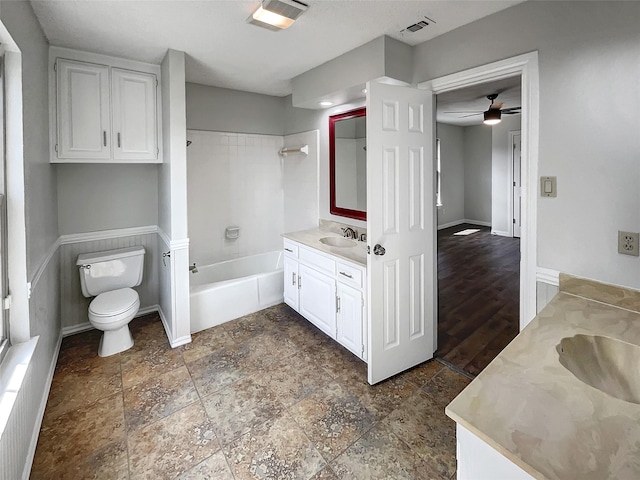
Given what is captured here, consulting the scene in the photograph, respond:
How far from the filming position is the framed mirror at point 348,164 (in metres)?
3.24

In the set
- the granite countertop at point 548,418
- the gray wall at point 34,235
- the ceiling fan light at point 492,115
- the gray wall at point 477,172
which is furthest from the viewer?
the gray wall at point 477,172

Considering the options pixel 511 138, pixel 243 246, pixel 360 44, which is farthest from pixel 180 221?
pixel 511 138

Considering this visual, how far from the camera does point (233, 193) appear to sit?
12.8 ft

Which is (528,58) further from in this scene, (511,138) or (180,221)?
(511,138)

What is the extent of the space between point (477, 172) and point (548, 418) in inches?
320

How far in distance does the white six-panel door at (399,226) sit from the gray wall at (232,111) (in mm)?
2143

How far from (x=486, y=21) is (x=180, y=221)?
101 inches

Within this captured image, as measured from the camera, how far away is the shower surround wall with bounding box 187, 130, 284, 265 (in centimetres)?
364

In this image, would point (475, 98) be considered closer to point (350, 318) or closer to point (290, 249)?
point (290, 249)

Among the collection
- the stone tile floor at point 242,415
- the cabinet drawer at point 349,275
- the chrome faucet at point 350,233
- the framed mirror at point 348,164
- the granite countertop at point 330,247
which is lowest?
the stone tile floor at point 242,415

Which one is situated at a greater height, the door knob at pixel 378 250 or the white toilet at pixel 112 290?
the door knob at pixel 378 250

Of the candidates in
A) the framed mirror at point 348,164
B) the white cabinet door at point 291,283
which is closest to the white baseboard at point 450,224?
the framed mirror at point 348,164

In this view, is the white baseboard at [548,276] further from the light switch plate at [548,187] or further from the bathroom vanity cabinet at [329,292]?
the bathroom vanity cabinet at [329,292]

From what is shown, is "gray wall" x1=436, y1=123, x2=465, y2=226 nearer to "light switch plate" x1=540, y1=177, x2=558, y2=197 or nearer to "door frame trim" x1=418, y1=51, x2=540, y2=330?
"door frame trim" x1=418, y1=51, x2=540, y2=330
